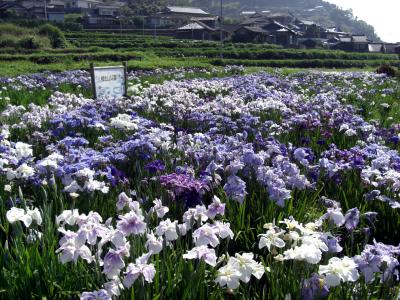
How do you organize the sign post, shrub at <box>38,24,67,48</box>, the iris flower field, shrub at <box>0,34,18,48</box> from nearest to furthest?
1. the iris flower field
2. the sign post
3. shrub at <box>0,34,18,48</box>
4. shrub at <box>38,24,67,48</box>

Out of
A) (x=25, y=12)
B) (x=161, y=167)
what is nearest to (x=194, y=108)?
(x=161, y=167)

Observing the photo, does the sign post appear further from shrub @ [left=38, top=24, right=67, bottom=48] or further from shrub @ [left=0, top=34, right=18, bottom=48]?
shrub @ [left=38, top=24, right=67, bottom=48]

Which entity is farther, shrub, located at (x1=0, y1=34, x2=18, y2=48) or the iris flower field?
shrub, located at (x1=0, y1=34, x2=18, y2=48)

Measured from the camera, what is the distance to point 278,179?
137 inches

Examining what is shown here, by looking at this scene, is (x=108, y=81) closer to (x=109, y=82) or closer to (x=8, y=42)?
(x=109, y=82)

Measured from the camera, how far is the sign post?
29.2 feet

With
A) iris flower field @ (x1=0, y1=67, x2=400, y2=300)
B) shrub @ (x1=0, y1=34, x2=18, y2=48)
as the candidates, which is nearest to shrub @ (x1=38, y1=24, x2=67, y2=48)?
shrub @ (x1=0, y1=34, x2=18, y2=48)

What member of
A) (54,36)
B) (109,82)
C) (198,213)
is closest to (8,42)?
(54,36)

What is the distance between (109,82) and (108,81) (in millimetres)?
29

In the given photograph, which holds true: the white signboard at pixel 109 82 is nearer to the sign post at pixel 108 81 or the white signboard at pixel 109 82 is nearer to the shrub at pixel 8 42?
the sign post at pixel 108 81

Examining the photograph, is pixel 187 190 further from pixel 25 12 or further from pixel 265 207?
pixel 25 12

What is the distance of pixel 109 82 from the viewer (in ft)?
30.1

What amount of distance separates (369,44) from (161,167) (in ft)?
238

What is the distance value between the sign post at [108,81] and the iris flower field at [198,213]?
5.59ft
